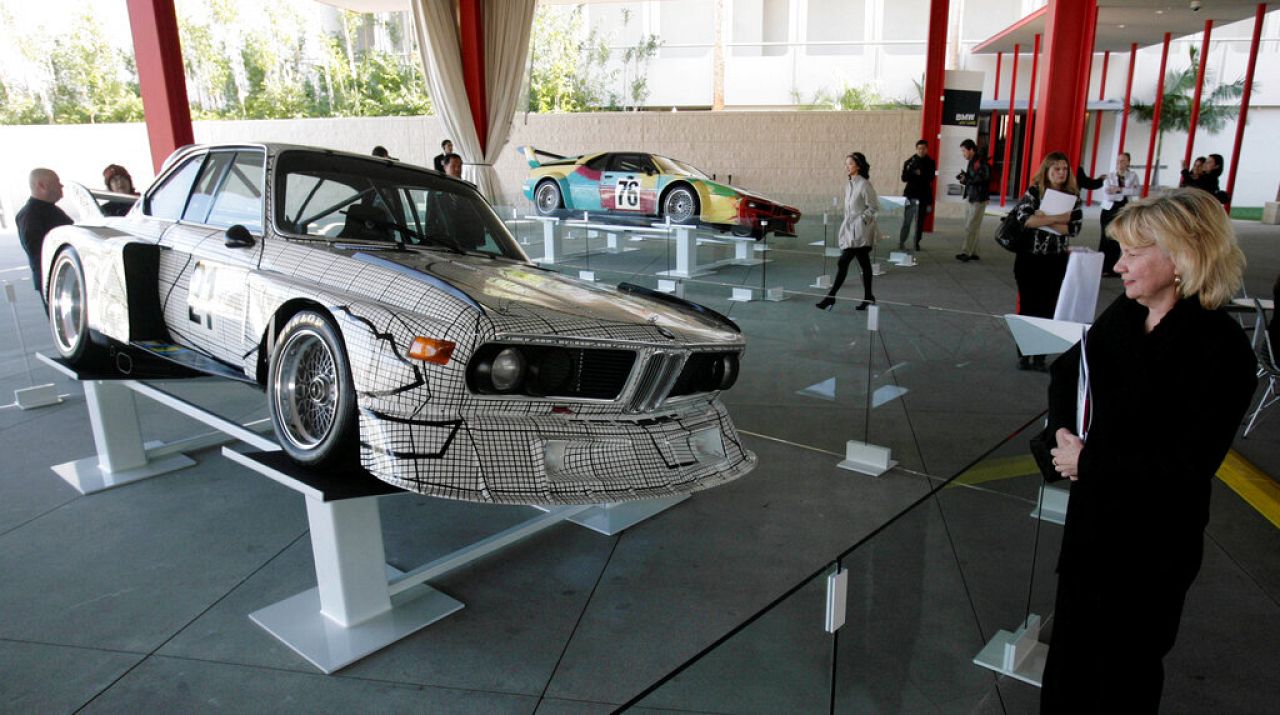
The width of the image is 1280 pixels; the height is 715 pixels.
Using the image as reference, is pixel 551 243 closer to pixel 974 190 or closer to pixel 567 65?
pixel 974 190

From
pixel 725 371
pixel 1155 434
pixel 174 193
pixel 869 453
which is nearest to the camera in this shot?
pixel 1155 434

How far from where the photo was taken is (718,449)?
10.5ft

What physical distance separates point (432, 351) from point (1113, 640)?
208cm

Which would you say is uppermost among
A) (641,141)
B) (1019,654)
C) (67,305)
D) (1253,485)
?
(641,141)

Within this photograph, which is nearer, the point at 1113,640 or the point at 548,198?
the point at 1113,640

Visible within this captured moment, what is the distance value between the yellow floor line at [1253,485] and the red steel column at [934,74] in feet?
33.2

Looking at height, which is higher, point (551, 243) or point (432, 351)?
point (432, 351)

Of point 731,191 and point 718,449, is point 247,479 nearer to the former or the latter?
point 718,449

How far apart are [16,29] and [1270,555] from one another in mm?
29872

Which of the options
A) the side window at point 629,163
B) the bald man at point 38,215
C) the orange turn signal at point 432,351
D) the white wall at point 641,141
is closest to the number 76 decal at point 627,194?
the side window at point 629,163

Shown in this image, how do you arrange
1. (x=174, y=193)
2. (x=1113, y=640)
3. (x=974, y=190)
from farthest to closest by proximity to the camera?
(x=974, y=190) → (x=174, y=193) → (x=1113, y=640)

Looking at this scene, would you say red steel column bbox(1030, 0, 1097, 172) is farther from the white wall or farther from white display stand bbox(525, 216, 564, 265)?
the white wall

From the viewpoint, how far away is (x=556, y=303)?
2992 mm

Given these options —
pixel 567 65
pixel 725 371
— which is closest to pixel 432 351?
pixel 725 371
